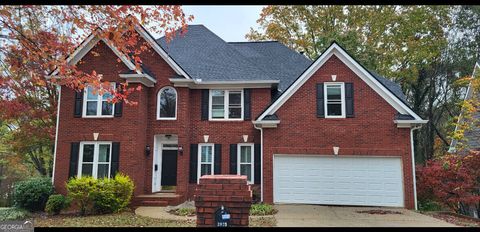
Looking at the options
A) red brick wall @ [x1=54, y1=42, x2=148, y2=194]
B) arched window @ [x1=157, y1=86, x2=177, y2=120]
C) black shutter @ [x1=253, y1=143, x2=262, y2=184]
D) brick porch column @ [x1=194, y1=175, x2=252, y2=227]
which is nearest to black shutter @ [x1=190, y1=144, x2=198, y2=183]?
arched window @ [x1=157, y1=86, x2=177, y2=120]

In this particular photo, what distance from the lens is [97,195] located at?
1139 cm

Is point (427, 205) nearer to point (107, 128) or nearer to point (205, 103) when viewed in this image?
point (205, 103)

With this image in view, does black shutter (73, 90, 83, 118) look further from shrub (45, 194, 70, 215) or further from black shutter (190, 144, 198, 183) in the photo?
black shutter (190, 144, 198, 183)

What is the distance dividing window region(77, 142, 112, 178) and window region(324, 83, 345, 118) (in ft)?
29.7

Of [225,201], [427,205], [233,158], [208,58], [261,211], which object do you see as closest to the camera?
[225,201]

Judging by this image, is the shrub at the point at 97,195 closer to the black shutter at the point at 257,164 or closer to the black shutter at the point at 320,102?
the black shutter at the point at 257,164

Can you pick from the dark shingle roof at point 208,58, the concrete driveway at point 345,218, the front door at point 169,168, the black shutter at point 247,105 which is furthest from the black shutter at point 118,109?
the concrete driveway at point 345,218

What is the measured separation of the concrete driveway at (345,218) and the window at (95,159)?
7135mm

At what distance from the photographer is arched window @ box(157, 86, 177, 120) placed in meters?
14.8

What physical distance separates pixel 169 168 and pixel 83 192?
4147 millimetres

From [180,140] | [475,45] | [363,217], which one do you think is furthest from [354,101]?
[475,45]

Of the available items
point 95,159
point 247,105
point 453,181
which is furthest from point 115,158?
point 453,181

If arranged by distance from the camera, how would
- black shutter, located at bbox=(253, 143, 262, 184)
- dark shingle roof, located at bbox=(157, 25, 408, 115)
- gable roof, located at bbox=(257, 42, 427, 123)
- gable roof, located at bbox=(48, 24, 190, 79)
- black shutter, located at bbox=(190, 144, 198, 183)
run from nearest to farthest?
1. gable roof, located at bbox=(257, 42, 427, 123)
2. gable roof, located at bbox=(48, 24, 190, 79)
3. black shutter, located at bbox=(253, 143, 262, 184)
4. black shutter, located at bbox=(190, 144, 198, 183)
5. dark shingle roof, located at bbox=(157, 25, 408, 115)
